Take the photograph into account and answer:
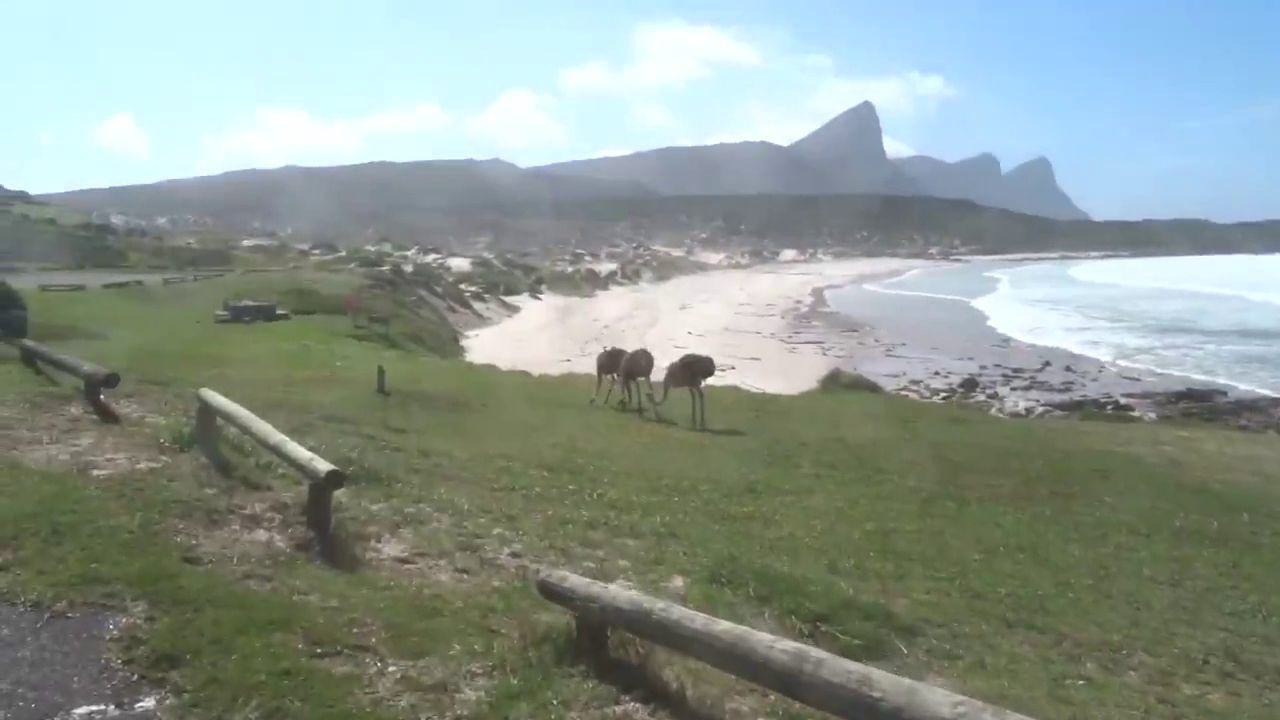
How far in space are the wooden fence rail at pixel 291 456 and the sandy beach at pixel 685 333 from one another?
1174 inches

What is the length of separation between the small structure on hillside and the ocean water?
39.4 m

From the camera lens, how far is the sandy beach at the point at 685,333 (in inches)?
1889

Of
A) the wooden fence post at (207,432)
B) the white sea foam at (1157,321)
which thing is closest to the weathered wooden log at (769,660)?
the wooden fence post at (207,432)

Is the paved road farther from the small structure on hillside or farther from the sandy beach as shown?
the sandy beach

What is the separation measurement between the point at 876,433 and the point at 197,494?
59.4ft

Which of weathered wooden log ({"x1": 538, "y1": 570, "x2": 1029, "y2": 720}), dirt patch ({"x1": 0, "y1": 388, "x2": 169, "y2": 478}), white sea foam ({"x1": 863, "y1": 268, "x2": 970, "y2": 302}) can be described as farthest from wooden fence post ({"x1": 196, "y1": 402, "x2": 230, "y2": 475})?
white sea foam ({"x1": 863, "y1": 268, "x2": 970, "y2": 302})

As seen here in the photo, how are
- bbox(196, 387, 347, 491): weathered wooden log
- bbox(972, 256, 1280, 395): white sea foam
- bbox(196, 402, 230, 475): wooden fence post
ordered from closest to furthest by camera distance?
1. bbox(196, 387, 347, 491): weathered wooden log
2. bbox(196, 402, 230, 475): wooden fence post
3. bbox(972, 256, 1280, 395): white sea foam

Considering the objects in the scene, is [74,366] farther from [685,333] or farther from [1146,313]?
[1146,313]

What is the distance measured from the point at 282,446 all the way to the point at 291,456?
18.2 inches

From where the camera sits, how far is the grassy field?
7965 mm

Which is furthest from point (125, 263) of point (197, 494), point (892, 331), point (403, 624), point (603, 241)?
point (603, 241)

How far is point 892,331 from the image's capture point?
65562mm

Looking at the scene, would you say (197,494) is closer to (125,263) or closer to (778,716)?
(778,716)

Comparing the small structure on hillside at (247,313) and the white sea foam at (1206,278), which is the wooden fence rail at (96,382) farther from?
the white sea foam at (1206,278)
